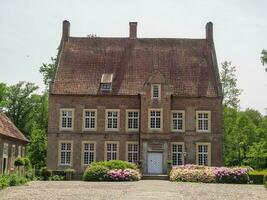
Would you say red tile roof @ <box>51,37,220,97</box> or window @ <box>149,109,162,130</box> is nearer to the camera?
window @ <box>149,109,162,130</box>

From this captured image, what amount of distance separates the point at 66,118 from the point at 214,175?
14.0m

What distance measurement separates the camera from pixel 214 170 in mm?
33844

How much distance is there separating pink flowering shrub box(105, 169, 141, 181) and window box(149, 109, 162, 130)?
20.8 ft

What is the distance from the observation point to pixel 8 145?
39.1 m

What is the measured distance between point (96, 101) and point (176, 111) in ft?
22.7

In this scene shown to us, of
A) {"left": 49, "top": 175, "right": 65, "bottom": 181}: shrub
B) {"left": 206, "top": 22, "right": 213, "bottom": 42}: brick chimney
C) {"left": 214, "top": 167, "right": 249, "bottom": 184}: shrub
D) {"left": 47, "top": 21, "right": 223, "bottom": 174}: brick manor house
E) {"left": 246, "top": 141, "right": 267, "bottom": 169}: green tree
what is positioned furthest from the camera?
{"left": 246, "top": 141, "right": 267, "bottom": 169}: green tree

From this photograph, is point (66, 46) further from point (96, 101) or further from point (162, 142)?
point (162, 142)

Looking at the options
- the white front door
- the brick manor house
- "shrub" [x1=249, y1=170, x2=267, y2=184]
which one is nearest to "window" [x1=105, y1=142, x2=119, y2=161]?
the brick manor house

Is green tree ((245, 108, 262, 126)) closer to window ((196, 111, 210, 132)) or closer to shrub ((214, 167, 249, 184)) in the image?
window ((196, 111, 210, 132))

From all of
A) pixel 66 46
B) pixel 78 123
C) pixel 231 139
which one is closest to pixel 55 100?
pixel 78 123

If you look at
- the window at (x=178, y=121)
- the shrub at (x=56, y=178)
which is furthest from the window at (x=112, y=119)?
the shrub at (x=56, y=178)

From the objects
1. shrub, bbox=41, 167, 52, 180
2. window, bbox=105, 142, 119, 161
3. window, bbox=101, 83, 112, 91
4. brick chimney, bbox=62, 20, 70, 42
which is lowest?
shrub, bbox=41, 167, 52, 180

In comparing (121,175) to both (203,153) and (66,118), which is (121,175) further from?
(66,118)

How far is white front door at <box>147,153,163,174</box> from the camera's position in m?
38.7
